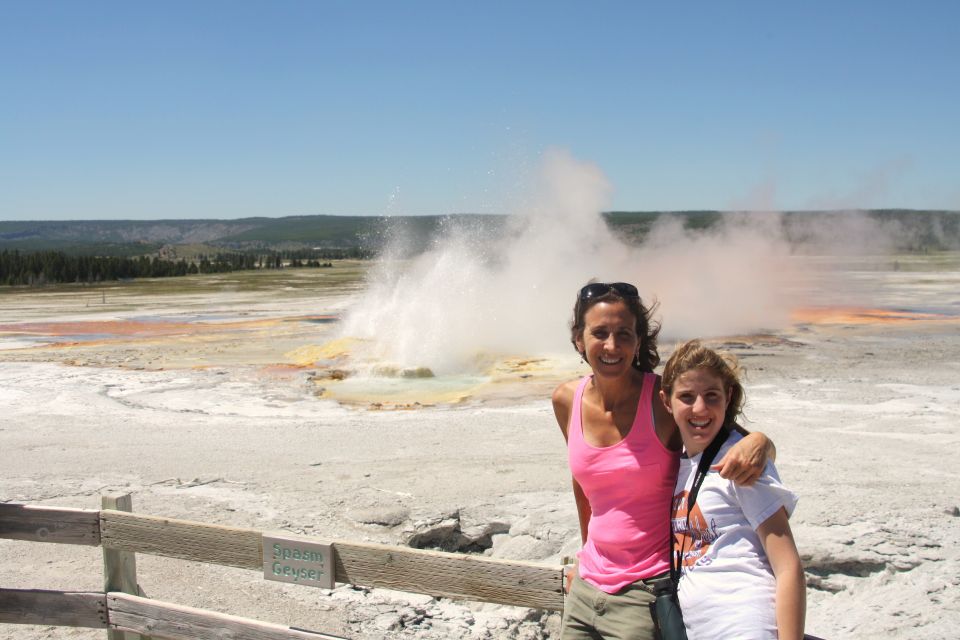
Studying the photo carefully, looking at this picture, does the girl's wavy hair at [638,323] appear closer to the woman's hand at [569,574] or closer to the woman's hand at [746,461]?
the woman's hand at [746,461]

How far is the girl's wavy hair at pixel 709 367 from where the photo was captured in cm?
240

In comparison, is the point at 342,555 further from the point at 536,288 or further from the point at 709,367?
the point at 536,288

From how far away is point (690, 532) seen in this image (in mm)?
2342

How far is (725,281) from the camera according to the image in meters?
25.1

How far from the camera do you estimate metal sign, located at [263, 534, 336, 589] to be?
3.41 metres

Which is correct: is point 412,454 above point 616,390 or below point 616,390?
below

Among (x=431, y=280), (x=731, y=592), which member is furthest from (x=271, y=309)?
(x=731, y=592)

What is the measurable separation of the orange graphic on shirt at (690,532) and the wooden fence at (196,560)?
0.80 meters

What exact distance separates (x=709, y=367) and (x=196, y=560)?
2.47 m

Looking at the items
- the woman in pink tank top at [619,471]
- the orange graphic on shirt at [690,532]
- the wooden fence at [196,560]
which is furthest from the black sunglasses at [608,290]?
the wooden fence at [196,560]

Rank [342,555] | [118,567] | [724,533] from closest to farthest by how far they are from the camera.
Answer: [724,533]
[342,555]
[118,567]

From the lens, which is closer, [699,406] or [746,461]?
[746,461]

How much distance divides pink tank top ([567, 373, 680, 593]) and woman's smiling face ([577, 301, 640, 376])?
0.45 ft

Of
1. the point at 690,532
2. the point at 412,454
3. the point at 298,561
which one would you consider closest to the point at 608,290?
the point at 690,532
